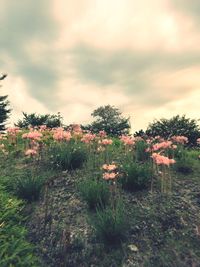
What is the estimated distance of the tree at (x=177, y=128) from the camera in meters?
15.8

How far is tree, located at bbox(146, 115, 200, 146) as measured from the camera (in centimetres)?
1584

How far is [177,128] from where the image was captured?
16.1 m

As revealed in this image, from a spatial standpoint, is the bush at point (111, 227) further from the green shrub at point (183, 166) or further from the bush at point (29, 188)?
the green shrub at point (183, 166)

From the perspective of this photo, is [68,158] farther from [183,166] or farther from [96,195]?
[183,166]

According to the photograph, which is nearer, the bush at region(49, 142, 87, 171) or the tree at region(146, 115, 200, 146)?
Result: the bush at region(49, 142, 87, 171)

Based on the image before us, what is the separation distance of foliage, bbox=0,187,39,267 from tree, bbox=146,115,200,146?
8.28 m

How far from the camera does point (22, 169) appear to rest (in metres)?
10.7

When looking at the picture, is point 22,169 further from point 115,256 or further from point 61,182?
point 115,256

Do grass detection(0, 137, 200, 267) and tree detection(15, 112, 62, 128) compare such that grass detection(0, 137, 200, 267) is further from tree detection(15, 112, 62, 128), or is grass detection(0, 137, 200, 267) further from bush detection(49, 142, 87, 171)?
tree detection(15, 112, 62, 128)

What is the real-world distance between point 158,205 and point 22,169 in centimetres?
415

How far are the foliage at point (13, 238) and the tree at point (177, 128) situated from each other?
8278 mm

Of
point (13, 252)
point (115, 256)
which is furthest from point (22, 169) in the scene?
point (115, 256)

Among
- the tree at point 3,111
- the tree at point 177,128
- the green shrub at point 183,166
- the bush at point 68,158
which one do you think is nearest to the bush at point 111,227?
the bush at point 68,158

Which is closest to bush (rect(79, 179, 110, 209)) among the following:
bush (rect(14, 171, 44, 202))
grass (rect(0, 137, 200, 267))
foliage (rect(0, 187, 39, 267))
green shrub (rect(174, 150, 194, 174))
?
grass (rect(0, 137, 200, 267))
